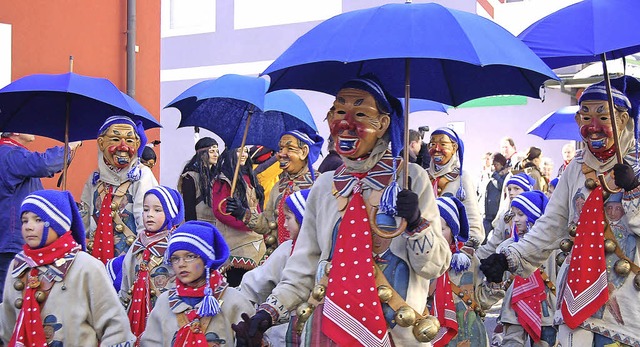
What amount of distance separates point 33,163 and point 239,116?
1861 mm

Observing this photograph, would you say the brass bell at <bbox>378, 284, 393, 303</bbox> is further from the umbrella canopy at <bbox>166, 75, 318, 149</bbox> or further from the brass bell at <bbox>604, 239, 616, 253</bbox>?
the umbrella canopy at <bbox>166, 75, 318, 149</bbox>

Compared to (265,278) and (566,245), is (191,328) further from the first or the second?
(566,245)

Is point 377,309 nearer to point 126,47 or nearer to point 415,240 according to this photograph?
point 415,240

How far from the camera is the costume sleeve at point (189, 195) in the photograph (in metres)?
8.95

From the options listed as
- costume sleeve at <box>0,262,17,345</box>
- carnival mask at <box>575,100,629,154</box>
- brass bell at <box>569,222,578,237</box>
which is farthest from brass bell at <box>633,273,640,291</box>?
costume sleeve at <box>0,262,17,345</box>

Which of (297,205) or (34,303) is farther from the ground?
(297,205)

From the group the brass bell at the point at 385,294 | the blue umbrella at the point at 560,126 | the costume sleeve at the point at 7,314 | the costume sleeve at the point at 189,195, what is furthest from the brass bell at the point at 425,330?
the blue umbrella at the point at 560,126

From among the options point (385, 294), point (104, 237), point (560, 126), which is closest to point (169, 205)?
point (104, 237)

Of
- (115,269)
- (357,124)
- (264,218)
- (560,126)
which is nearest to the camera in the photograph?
(357,124)

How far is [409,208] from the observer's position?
3744mm

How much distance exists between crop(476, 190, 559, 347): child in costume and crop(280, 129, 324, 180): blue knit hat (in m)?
1.84

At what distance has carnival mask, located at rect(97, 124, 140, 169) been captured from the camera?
706 centimetres

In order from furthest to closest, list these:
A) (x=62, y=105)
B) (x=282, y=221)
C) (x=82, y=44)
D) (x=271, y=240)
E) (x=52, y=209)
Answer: (x=82, y=44)
(x=271, y=240)
(x=282, y=221)
(x=62, y=105)
(x=52, y=209)

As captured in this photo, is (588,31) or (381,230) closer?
(381,230)
